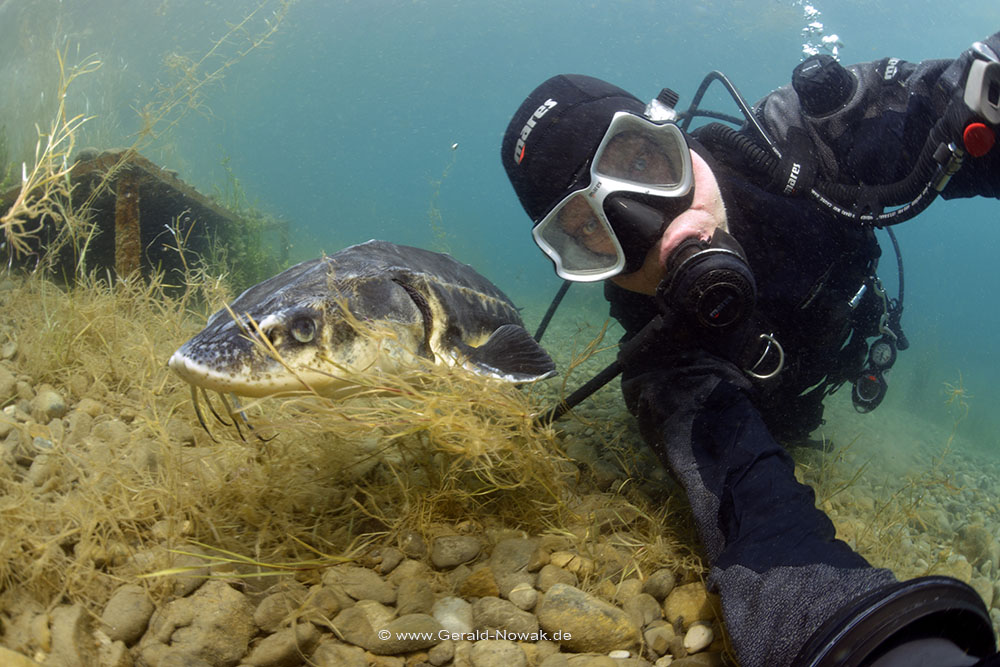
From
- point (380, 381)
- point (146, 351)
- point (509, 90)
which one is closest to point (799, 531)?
point (380, 381)

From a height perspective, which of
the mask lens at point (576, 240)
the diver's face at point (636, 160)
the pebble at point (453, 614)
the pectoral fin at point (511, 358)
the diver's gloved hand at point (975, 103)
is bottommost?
the pebble at point (453, 614)

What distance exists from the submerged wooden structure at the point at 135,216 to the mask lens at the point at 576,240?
376 cm

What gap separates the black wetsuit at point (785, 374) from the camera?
1401mm

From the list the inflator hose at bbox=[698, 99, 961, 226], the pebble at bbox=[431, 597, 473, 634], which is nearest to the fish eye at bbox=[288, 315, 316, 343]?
the pebble at bbox=[431, 597, 473, 634]

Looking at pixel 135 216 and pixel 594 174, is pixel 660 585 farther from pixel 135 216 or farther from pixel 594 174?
pixel 135 216

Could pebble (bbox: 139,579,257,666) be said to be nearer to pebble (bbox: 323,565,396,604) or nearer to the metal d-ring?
pebble (bbox: 323,565,396,604)

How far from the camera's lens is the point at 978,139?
2.02m

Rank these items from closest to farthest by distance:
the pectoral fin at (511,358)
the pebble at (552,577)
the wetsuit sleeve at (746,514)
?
the wetsuit sleeve at (746,514)
the pebble at (552,577)
the pectoral fin at (511,358)

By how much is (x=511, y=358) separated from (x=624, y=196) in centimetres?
90

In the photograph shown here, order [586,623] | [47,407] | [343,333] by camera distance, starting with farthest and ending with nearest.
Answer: [47,407], [343,333], [586,623]

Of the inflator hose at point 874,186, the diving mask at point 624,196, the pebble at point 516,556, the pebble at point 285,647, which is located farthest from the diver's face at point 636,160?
the pebble at point 285,647

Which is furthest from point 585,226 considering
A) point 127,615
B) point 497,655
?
point 127,615

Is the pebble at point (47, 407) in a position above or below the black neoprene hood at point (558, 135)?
below

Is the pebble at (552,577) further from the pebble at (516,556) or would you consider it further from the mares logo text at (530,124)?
the mares logo text at (530,124)
